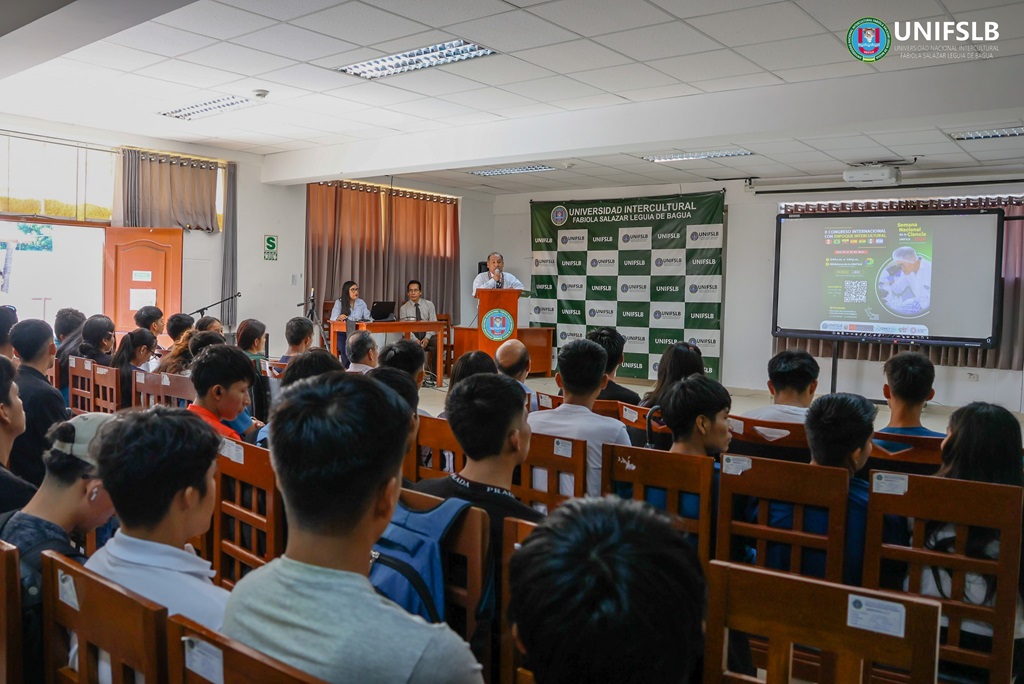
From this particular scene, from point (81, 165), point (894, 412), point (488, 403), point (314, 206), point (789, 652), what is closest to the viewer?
point (789, 652)

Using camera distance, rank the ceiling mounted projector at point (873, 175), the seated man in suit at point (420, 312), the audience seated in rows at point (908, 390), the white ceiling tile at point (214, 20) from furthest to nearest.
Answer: the seated man in suit at point (420, 312) → the ceiling mounted projector at point (873, 175) → the white ceiling tile at point (214, 20) → the audience seated in rows at point (908, 390)

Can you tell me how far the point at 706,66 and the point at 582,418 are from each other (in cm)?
360

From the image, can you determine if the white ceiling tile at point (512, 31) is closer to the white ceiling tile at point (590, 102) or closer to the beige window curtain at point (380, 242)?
the white ceiling tile at point (590, 102)

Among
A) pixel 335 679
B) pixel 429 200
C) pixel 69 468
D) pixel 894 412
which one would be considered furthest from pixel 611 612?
pixel 429 200

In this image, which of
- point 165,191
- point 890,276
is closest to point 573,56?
point 165,191

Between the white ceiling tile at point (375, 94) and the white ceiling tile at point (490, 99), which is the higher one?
the white ceiling tile at point (490, 99)

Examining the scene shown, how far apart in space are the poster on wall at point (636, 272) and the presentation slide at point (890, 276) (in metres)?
0.96

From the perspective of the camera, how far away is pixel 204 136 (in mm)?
8102

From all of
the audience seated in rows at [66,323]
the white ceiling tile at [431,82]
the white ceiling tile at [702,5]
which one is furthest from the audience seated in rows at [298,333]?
the white ceiling tile at [702,5]

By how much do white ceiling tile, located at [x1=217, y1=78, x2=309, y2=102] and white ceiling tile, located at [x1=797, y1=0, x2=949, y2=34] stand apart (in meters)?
3.91

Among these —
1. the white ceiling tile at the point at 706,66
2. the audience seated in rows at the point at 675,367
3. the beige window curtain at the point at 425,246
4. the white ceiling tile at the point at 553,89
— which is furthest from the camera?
the beige window curtain at the point at 425,246

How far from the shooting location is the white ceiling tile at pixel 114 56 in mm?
5168

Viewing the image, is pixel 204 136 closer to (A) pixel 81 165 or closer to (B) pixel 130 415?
(A) pixel 81 165

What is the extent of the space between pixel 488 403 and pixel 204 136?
7.36 metres
